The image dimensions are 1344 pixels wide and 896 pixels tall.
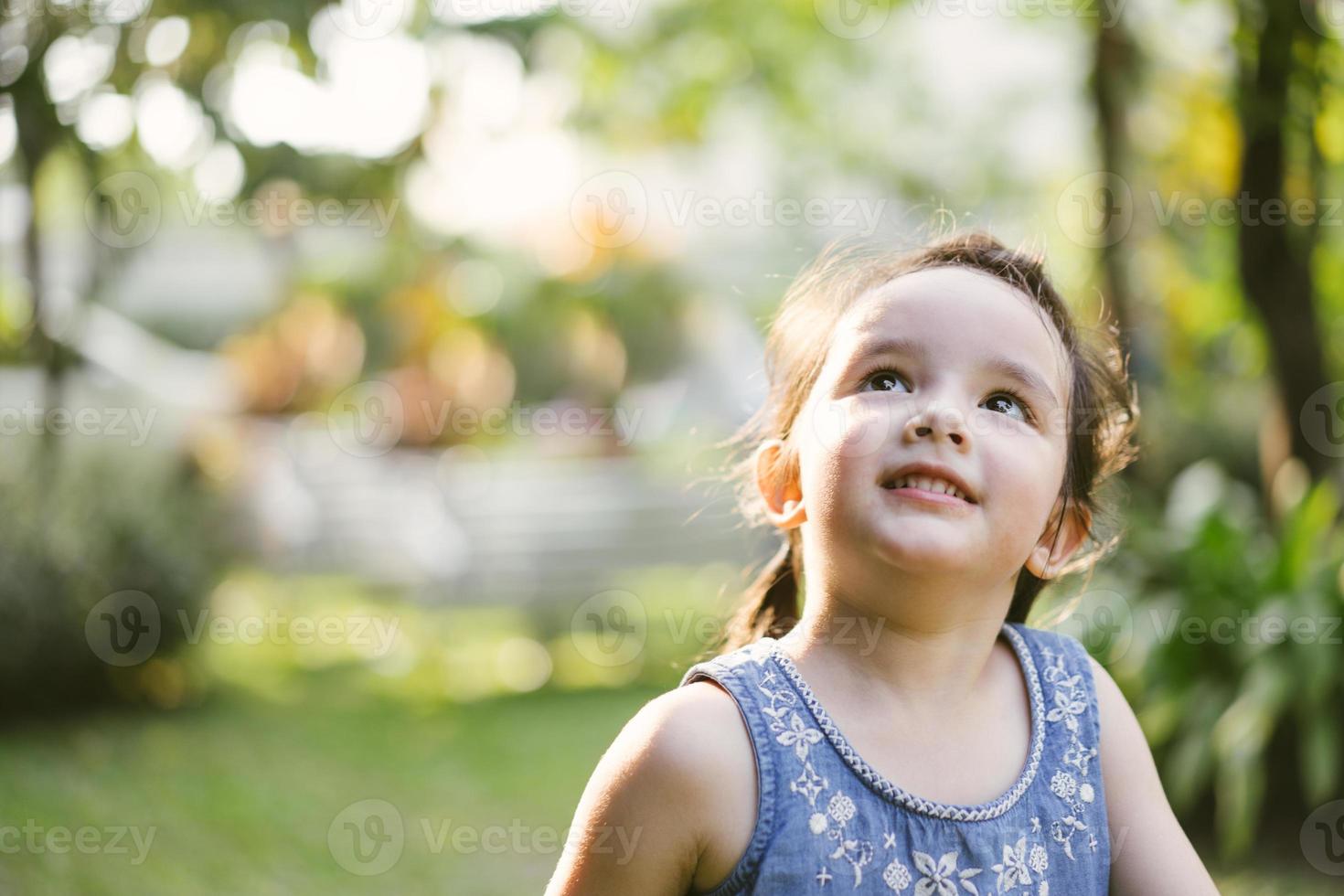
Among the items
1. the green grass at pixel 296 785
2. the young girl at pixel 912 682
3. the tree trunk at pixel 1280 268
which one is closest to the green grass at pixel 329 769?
the green grass at pixel 296 785

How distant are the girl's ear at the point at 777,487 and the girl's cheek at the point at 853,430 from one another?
143 mm

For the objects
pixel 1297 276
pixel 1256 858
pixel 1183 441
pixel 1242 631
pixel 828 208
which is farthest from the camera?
pixel 1183 441

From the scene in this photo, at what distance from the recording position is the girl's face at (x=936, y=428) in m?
1.35

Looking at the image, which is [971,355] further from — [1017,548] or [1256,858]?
→ [1256,858]

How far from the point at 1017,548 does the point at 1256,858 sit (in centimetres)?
332

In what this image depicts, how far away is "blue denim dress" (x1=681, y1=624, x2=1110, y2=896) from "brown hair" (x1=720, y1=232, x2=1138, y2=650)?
0.97ft

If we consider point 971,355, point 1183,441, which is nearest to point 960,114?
point 1183,441

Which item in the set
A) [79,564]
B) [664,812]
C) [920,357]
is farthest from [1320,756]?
[79,564]

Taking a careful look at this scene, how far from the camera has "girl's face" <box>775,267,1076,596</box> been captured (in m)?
1.35

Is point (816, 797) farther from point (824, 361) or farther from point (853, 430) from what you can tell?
point (824, 361)

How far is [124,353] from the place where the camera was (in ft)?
33.4

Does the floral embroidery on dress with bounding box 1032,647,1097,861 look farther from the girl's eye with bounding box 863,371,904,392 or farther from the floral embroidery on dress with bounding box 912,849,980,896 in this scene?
the girl's eye with bounding box 863,371,904,392

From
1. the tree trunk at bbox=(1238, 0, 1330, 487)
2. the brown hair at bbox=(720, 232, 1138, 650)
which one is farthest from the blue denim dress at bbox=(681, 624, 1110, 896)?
the tree trunk at bbox=(1238, 0, 1330, 487)

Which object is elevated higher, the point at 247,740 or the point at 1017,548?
the point at 1017,548
